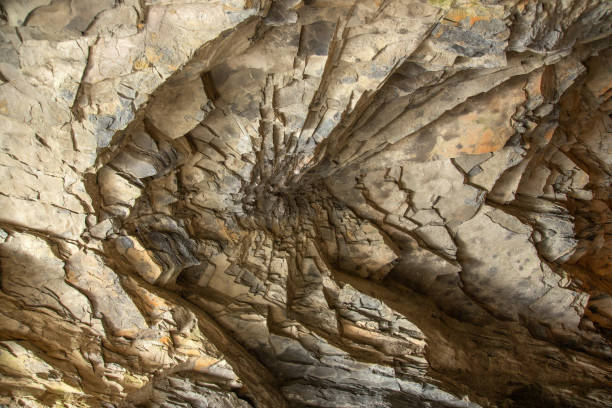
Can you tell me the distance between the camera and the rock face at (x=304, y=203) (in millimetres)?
3438

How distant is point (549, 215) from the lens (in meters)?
6.38

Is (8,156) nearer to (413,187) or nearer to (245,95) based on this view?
(245,95)

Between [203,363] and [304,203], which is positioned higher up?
[304,203]

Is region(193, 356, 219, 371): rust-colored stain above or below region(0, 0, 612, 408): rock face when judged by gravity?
below

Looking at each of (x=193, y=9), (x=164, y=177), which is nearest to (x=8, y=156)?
(x=164, y=177)

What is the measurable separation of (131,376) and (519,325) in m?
5.40

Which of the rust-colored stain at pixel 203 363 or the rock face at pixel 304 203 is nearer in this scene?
the rock face at pixel 304 203

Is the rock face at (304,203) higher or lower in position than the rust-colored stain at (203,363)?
higher

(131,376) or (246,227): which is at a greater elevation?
(246,227)

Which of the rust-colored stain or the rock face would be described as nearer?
the rock face

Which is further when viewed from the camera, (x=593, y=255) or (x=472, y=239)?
(x=593, y=255)

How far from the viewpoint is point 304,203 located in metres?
5.90

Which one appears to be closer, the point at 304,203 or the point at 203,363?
the point at 203,363

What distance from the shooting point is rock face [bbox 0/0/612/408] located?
135 inches
